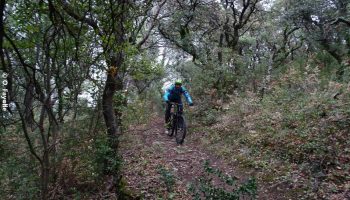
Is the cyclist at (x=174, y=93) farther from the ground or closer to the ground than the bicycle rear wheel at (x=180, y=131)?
farther from the ground

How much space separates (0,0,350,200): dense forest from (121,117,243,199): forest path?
0.03 m

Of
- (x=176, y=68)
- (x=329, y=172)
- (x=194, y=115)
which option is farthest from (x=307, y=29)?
(x=329, y=172)

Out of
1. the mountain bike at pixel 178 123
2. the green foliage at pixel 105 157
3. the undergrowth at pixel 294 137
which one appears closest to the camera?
the undergrowth at pixel 294 137

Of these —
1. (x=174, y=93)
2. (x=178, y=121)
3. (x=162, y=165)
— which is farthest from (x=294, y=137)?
(x=174, y=93)

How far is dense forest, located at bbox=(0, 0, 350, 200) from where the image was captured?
444cm

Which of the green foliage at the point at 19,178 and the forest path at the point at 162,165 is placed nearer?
the green foliage at the point at 19,178

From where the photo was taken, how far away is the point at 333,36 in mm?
12695

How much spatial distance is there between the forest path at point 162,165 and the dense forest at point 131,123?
3cm

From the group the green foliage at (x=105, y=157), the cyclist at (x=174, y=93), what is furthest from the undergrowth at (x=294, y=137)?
the green foliage at (x=105, y=157)

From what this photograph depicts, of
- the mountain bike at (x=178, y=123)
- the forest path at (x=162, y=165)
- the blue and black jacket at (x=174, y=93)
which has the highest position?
the blue and black jacket at (x=174, y=93)

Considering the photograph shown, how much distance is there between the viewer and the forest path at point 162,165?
245 inches

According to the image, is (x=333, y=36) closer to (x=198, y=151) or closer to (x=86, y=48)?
(x=198, y=151)

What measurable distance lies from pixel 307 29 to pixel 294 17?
30.3 inches

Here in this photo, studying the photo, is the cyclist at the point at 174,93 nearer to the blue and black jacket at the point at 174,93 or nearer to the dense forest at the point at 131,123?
the blue and black jacket at the point at 174,93
